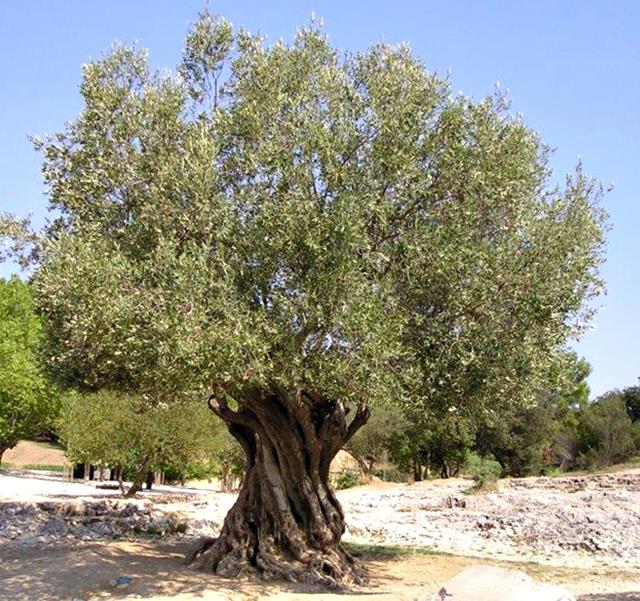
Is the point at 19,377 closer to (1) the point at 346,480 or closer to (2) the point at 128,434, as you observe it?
(2) the point at 128,434

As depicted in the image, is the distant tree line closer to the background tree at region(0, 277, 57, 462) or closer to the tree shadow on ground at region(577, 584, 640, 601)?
the background tree at region(0, 277, 57, 462)

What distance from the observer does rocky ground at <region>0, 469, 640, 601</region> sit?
21766mm

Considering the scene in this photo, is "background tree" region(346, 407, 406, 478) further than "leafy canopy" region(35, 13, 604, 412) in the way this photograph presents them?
Yes

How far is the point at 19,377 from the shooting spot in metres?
45.6

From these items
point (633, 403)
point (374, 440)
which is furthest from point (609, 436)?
point (374, 440)

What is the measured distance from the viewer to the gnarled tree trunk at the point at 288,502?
17.3 meters

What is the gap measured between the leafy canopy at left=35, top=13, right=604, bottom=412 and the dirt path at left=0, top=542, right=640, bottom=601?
3.87m

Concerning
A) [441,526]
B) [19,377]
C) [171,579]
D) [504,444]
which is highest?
[19,377]

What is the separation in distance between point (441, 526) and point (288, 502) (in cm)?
1504

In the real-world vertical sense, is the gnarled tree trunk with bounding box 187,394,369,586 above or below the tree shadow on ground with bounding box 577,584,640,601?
above

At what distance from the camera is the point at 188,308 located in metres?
13.6

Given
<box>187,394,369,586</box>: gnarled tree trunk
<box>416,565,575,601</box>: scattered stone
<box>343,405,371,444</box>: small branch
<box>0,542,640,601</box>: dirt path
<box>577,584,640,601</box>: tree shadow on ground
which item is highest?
<box>343,405,371,444</box>: small branch

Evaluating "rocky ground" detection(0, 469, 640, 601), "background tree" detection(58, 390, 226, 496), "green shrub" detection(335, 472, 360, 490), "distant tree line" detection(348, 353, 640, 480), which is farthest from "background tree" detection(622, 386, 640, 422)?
"background tree" detection(58, 390, 226, 496)

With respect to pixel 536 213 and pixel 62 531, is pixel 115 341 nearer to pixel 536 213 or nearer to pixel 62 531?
pixel 536 213
